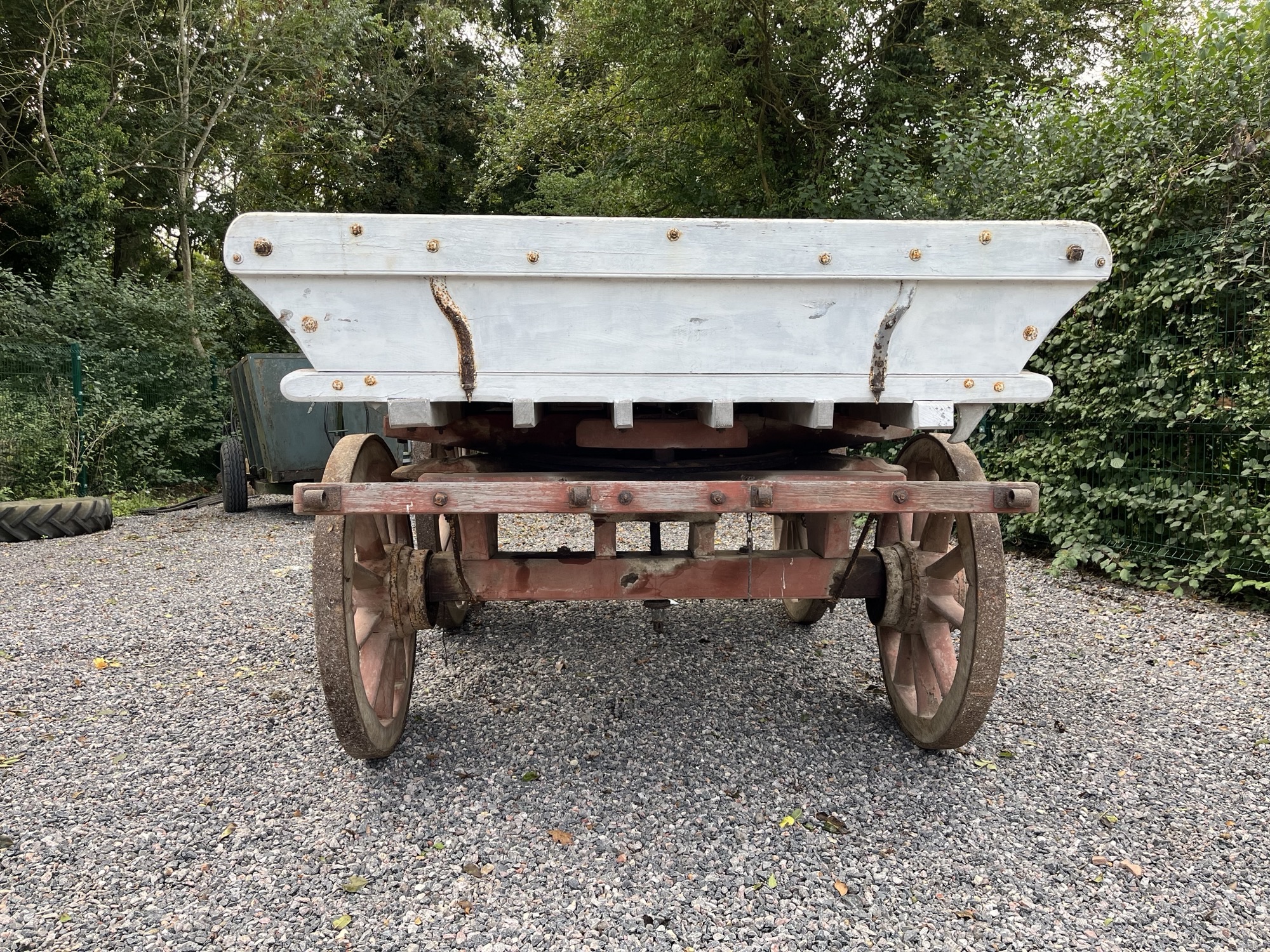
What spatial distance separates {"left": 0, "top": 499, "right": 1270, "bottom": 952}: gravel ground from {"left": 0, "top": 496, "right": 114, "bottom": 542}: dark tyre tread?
3.82 m

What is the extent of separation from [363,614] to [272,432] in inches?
260

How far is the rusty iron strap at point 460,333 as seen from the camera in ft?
6.74

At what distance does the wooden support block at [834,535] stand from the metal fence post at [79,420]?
9332 millimetres

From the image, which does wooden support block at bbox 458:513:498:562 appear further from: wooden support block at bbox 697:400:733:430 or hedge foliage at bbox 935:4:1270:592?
hedge foliage at bbox 935:4:1270:592

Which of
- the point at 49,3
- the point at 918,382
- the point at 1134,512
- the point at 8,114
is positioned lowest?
the point at 1134,512

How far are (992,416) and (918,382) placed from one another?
4497 millimetres

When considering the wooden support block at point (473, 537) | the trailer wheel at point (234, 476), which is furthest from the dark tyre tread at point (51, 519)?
the wooden support block at point (473, 537)

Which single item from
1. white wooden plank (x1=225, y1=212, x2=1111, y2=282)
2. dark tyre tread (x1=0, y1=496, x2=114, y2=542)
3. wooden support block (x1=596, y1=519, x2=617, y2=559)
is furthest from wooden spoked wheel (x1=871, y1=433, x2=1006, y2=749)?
dark tyre tread (x1=0, y1=496, x2=114, y2=542)

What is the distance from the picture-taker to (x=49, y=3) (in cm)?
1038

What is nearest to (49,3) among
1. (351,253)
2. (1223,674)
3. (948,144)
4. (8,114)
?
(8,114)

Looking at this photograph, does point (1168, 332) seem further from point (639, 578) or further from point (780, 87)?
point (780, 87)

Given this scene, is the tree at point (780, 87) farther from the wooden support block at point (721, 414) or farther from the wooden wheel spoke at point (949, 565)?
the wooden support block at point (721, 414)

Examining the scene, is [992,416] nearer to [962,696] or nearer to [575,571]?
[962,696]

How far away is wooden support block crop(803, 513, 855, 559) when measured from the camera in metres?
2.55
